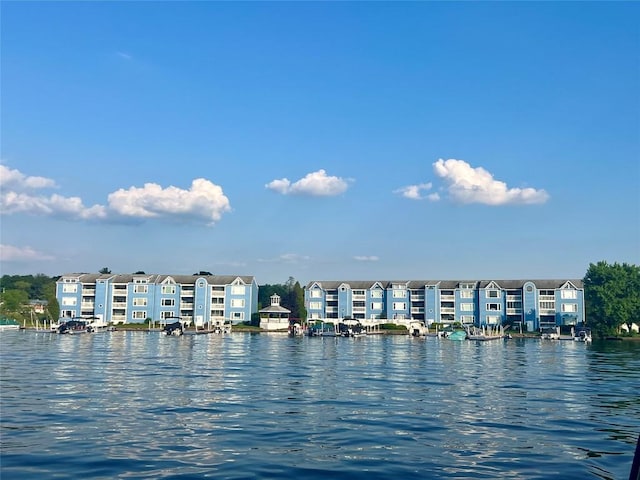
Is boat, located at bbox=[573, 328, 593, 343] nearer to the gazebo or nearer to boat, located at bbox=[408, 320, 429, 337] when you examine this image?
boat, located at bbox=[408, 320, 429, 337]

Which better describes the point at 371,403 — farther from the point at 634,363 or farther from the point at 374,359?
the point at 634,363

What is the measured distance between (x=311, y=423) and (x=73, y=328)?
292 feet

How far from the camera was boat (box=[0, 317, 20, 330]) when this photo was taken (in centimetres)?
11779

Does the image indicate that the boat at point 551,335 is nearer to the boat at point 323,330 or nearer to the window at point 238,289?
the boat at point 323,330

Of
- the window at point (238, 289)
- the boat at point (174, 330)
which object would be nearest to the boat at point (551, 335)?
the window at point (238, 289)

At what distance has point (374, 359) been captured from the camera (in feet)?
164

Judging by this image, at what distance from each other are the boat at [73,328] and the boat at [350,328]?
44.1 m

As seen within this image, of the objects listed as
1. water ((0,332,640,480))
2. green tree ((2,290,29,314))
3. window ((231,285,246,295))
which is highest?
window ((231,285,246,295))

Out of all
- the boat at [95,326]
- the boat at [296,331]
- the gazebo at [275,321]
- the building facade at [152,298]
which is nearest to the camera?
the boat at [95,326]

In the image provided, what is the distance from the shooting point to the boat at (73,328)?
96250 millimetres

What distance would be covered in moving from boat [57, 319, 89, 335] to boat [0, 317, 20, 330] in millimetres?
24941

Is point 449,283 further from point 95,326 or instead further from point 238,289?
point 95,326

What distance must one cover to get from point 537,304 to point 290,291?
60.6 meters

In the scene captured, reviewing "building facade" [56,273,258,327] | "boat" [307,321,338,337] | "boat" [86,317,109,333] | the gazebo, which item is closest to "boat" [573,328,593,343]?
"boat" [307,321,338,337]
